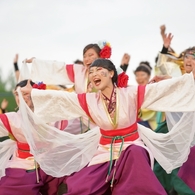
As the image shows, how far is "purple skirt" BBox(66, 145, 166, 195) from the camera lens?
3059mm

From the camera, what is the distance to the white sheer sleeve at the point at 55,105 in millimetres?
3438

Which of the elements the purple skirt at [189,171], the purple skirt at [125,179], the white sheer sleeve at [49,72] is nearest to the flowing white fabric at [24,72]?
the white sheer sleeve at [49,72]

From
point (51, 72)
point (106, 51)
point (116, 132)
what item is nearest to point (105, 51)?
point (106, 51)

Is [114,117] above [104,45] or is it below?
below

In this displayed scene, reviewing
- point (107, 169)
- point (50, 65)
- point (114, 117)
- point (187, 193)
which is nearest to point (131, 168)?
point (107, 169)

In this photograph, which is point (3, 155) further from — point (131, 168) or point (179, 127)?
point (179, 127)

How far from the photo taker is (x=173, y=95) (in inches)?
129

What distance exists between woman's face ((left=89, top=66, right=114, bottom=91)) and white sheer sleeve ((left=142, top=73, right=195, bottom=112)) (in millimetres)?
354

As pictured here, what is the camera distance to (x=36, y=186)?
3.69 m

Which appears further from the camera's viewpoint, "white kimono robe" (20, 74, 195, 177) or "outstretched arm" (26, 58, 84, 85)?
"outstretched arm" (26, 58, 84, 85)

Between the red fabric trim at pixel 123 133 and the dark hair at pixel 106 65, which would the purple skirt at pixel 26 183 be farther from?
the dark hair at pixel 106 65

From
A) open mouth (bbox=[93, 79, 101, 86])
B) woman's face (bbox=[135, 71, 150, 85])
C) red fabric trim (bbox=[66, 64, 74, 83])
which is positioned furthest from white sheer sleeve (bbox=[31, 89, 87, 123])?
woman's face (bbox=[135, 71, 150, 85])

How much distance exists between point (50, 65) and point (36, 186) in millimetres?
1562

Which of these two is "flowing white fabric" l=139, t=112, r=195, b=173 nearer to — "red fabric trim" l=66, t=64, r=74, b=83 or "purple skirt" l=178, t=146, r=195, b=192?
"purple skirt" l=178, t=146, r=195, b=192
